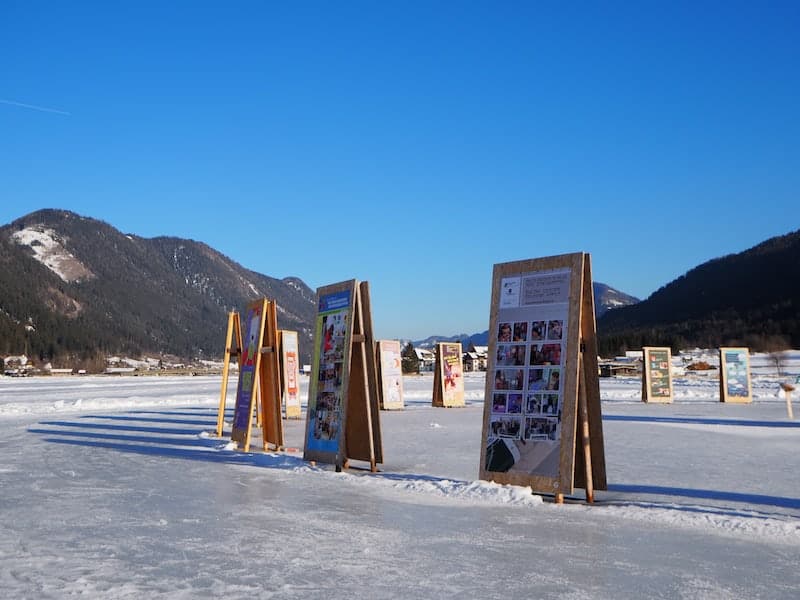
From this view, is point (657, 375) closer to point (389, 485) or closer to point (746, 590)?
point (389, 485)

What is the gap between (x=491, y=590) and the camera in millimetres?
4590

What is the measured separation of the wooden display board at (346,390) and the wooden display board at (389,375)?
13.4 m

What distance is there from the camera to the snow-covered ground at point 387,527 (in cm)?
471

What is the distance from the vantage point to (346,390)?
1046 cm

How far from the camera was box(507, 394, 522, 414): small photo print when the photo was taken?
844 cm

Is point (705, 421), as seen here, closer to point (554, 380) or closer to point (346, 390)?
point (346, 390)

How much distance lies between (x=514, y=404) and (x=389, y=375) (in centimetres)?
1712

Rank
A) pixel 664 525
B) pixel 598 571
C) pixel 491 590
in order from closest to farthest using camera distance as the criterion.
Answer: pixel 491 590 < pixel 598 571 < pixel 664 525

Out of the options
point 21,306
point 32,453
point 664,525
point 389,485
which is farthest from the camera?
point 21,306

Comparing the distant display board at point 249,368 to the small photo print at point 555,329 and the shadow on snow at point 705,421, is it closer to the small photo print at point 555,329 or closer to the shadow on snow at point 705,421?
the small photo print at point 555,329

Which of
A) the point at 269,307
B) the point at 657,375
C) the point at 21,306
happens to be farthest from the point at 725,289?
the point at 269,307

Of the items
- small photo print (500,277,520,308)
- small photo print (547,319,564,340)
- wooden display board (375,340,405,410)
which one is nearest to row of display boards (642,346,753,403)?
wooden display board (375,340,405,410)

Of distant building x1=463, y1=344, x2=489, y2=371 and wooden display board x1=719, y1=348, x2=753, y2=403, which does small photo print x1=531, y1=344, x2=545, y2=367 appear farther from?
distant building x1=463, y1=344, x2=489, y2=371

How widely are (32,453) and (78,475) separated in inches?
121
